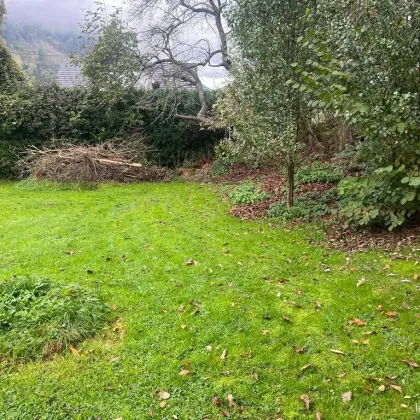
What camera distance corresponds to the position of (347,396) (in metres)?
2.56

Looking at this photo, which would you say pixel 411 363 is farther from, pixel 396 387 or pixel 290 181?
pixel 290 181

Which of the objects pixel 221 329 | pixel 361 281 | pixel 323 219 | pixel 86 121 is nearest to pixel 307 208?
pixel 323 219

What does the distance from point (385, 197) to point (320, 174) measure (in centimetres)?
356

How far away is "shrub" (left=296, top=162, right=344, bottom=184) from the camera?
8.55m

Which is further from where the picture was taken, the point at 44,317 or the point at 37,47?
the point at 37,47

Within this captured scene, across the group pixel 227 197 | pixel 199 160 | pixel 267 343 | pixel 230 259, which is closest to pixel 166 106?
pixel 199 160

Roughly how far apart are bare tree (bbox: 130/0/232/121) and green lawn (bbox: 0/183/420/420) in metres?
8.60

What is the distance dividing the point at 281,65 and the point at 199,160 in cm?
812

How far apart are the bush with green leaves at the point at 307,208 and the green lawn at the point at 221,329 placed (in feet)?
2.11

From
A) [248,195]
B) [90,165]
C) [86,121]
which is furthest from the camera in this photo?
[86,121]

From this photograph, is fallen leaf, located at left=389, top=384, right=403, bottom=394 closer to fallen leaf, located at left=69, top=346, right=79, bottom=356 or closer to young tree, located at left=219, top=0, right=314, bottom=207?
fallen leaf, located at left=69, top=346, right=79, bottom=356

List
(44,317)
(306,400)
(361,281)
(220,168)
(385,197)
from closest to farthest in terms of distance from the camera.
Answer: (306,400) < (44,317) < (361,281) < (385,197) < (220,168)

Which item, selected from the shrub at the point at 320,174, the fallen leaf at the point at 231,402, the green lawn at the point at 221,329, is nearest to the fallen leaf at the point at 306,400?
the green lawn at the point at 221,329

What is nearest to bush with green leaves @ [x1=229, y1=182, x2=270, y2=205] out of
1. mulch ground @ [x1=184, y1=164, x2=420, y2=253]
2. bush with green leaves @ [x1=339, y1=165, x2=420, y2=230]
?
mulch ground @ [x1=184, y1=164, x2=420, y2=253]
